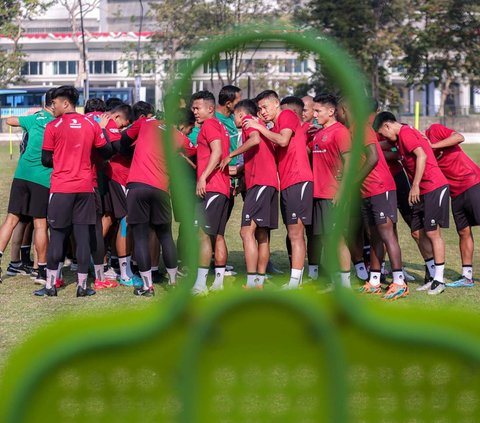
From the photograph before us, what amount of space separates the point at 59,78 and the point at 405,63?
56.6m

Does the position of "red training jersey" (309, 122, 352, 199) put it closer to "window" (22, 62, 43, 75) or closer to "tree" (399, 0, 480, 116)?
"tree" (399, 0, 480, 116)

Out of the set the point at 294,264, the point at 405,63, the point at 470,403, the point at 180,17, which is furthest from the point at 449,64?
the point at 470,403

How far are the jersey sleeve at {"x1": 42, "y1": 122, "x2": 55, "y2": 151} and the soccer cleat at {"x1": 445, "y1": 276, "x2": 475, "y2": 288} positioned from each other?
148 inches

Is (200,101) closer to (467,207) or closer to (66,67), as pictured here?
(467,207)

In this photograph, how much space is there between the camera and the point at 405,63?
177 feet

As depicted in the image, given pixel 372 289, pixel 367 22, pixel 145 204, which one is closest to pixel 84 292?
pixel 145 204

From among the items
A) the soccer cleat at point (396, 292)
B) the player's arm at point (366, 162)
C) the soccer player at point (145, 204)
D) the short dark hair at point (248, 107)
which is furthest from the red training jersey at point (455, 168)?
the player's arm at point (366, 162)

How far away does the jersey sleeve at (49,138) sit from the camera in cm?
733

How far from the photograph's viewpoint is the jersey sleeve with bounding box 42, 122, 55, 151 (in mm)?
7332

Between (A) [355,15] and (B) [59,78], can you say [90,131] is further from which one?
(B) [59,78]

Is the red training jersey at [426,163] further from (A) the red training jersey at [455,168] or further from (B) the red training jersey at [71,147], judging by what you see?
(B) the red training jersey at [71,147]

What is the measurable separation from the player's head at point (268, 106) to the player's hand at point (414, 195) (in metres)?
1.43

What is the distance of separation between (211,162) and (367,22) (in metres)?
44.4

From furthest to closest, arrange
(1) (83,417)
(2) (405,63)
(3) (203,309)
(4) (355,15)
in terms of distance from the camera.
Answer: (2) (405,63)
(4) (355,15)
(1) (83,417)
(3) (203,309)
